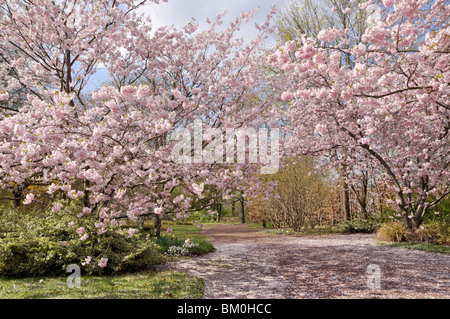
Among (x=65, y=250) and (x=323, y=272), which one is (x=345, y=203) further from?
(x=65, y=250)

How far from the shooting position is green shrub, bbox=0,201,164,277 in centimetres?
600

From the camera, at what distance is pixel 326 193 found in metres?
14.8

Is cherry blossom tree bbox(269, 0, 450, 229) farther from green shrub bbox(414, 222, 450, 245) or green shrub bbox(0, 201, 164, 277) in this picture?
green shrub bbox(0, 201, 164, 277)

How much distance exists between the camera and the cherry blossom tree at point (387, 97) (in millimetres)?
4215

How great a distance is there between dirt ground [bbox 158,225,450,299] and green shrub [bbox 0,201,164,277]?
971 mm

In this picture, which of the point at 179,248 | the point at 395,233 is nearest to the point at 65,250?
the point at 179,248

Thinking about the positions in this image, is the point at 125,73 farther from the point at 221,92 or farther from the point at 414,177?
the point at 414,177

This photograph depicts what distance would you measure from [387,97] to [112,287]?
591 centimetres

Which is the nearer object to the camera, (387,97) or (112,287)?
(112,287)

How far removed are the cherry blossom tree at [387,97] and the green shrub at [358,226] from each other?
238 cm

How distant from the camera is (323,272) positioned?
19.4 ft

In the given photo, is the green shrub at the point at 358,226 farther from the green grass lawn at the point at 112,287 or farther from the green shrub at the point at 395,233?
the green grass lawn at the point at 112,287

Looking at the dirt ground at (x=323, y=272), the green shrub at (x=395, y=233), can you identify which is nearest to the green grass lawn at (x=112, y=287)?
the dirt ground at (x=323, y=272)
